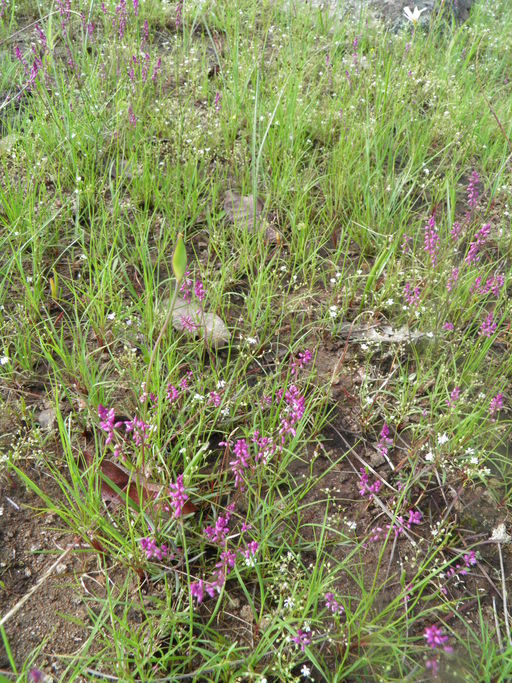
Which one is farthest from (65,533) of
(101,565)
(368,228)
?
(368,228)

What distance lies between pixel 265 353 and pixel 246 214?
846mm

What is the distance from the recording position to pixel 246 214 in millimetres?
2832

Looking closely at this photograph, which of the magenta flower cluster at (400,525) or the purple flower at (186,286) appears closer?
the magenta flower cluster at (400,525)

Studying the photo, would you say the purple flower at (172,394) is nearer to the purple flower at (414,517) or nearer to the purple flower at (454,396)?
the purple flower at (414,517)

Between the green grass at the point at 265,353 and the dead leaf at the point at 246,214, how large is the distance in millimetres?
46

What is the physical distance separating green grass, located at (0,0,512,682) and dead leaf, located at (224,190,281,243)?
5 centimetres

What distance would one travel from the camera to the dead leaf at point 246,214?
2.73 meters

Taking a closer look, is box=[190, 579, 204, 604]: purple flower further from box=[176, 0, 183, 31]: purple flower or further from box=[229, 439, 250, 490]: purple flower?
box=[176, 0, 183, 31]: purple flower

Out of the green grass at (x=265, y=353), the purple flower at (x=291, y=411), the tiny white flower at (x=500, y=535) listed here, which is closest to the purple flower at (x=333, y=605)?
the green grass at (x=265, y=353)

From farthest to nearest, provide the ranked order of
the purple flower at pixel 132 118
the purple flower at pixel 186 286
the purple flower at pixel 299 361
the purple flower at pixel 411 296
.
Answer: the purple flower at pixel 132 118 → the purple flower at pixel 411 296 → the purple flower at pixel 186 286 → the purple flower at pixel 299 361

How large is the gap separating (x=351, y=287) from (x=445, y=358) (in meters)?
0.54

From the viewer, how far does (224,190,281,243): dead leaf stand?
273 cm

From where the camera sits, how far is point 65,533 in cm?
181

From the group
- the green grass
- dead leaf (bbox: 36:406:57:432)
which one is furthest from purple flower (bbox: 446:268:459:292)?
dead leaf (bbox: 36:406:57:432)
